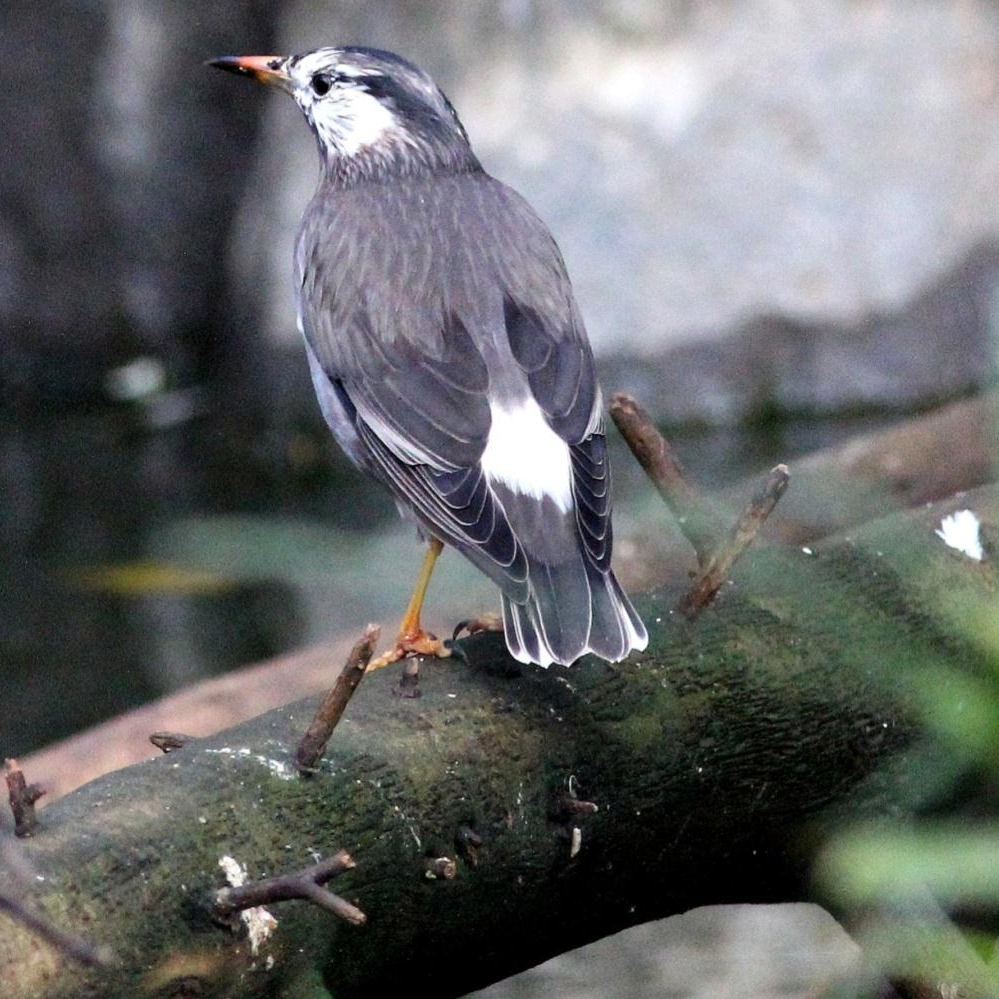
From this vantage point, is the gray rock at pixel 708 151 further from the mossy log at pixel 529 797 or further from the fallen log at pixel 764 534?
the mossy log at pixel 529 797

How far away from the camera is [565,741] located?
262 cm

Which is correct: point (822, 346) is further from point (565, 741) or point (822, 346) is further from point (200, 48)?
point (565, 741)

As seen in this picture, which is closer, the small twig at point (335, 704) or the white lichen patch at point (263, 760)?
the small twig at point (335, 704)

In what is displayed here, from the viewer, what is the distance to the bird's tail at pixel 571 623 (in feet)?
8.74

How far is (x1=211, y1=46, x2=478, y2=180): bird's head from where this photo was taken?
3.96 m

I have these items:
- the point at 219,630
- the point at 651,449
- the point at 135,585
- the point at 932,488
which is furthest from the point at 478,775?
the point at 135,585

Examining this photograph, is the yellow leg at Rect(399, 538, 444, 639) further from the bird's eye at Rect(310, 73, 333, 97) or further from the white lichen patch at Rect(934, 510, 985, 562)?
the bird's eye at Rect(310, 73, 333, 97)

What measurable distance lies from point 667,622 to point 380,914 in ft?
2.49

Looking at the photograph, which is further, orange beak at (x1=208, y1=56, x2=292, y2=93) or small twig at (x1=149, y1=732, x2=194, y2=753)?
orange beak at (x1=208, y1=56, x2=292, y2=93)

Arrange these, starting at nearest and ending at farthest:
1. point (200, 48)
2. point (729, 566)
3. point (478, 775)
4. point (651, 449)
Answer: point (478, 775), point (729, 566), point (651, 449), point (200, 48)

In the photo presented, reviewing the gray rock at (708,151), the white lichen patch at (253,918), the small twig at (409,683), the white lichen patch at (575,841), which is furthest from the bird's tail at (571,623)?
the gray rock at (708,151)

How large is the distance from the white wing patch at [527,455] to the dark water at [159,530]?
84 cm

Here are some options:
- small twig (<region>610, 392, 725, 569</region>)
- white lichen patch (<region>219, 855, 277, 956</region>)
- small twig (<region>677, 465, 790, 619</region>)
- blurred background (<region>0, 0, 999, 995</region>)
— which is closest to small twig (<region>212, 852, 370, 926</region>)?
white lichen patch (<region>219, 855, 277, 956</region>)

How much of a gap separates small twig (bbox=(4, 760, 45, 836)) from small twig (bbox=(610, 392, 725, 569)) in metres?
1.24
